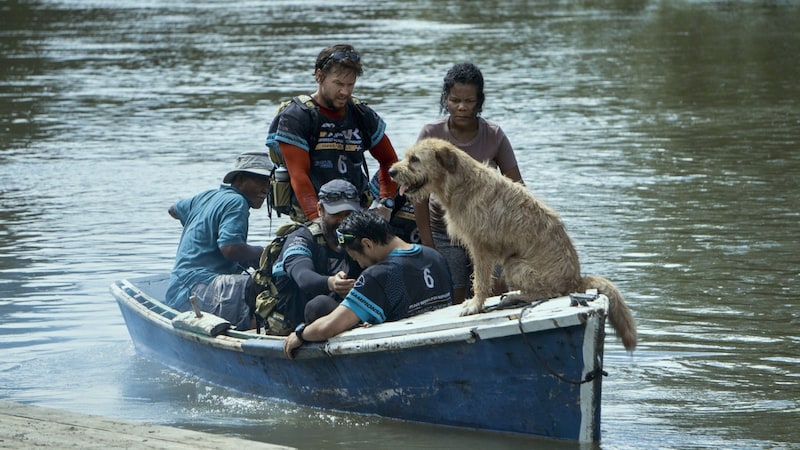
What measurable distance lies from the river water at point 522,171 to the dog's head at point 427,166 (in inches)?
55.9

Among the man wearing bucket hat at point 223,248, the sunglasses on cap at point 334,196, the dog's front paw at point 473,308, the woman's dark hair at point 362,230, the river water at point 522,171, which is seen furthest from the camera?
the man wearing bucket hat at point 223,248

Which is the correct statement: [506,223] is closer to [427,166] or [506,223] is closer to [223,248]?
[427,166]

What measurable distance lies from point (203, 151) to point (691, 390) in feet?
37.6

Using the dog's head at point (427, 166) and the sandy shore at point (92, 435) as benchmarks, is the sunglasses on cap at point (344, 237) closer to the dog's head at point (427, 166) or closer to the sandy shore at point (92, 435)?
the dog's head at point (427, 166)

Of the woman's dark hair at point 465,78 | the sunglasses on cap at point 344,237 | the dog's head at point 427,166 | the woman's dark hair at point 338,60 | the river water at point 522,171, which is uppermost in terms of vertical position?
the woman's dark hair at point 338,60

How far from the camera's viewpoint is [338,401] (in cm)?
779

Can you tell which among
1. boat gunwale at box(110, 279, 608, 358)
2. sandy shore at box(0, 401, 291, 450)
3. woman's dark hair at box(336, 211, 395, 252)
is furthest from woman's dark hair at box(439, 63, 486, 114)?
sandy shore at box(0, 401, 291, 450)

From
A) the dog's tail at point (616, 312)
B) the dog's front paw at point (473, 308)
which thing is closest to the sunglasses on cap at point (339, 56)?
the dog's front paw at point (473, 308)

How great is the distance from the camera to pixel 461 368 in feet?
23.0

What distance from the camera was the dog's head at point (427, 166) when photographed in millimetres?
6840

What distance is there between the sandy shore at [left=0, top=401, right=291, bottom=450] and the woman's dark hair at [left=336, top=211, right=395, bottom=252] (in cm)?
143

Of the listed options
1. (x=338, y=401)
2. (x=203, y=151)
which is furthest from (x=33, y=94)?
(x=338, y=401)

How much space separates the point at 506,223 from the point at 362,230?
84 cm

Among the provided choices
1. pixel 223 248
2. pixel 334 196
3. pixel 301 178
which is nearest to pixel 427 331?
pixel 334 196
